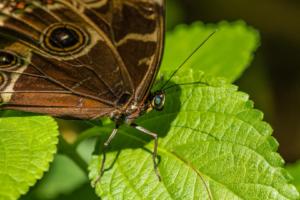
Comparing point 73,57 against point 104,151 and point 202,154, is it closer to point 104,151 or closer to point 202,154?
point 104,151

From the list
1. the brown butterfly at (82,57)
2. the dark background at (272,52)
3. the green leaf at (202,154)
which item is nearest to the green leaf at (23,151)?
the brown butterfly at (82,57)

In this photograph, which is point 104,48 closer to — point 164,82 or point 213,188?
point 164,82

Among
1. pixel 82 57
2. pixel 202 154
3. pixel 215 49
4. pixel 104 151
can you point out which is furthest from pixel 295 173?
pixel 82 57

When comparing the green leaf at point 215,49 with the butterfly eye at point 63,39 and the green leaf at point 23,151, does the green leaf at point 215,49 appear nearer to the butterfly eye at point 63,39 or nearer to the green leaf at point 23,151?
the butterfly eye at point 63,39

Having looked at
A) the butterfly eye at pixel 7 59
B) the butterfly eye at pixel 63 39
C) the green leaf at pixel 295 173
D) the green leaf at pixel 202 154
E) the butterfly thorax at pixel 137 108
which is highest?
the butterfly eye at pixel 63 39

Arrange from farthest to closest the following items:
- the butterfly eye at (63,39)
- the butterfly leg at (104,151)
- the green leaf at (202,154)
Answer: the butterfly eye at (63,39) < the butterfly leg at (104,151) < the green leaf at (202,154)

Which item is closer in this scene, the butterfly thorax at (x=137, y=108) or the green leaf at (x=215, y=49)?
the butterfly thorax at (x=137, y=108)

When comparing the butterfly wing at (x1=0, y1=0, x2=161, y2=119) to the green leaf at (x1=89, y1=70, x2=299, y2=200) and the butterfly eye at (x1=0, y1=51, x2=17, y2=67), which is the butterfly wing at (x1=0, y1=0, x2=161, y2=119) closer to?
the butterfly eye at (x1=0, y1=51, x2=17, y2=67)
